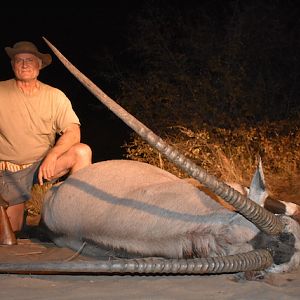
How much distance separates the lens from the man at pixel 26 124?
18.0 feet

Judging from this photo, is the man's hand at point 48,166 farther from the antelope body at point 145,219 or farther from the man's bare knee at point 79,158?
the antelope body at point 145,219

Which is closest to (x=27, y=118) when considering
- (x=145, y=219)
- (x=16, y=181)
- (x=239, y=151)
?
(x=16, y=181)

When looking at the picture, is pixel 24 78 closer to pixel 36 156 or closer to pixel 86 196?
pixel 36 156

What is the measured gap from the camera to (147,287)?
350 cm

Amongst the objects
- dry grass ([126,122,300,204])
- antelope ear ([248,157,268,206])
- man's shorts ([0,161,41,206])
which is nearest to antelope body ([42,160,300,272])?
antelope ear ([248,157,268,206])

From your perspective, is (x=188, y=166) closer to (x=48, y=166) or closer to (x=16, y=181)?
(x=48, y=166)

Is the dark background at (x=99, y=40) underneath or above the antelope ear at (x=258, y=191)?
above

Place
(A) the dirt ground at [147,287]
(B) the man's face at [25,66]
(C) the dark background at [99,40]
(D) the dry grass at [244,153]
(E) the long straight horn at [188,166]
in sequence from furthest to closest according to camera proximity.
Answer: (C) the dark background at [99,40], (D) the dry grass at [244,153], (B) the man's face at [25,66], (A) the dirt ground at [147,287], (E) the long straight horn at [188,166]

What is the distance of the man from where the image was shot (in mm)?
5477

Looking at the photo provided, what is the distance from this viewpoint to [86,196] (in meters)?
4.53

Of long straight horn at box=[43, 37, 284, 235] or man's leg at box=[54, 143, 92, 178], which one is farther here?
man's leg at box=[54, 143, 92, 178]

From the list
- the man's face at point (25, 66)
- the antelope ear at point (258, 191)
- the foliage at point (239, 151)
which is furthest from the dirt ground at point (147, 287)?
the foliage at point (239, 151)

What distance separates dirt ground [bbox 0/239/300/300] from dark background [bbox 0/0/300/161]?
4949 millimetres

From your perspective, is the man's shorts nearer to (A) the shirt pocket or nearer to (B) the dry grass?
(A) the shirt pocket
